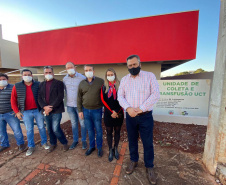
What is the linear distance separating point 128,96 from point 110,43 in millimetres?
4520

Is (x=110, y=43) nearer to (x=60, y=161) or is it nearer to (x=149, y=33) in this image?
(x=149, y=33)

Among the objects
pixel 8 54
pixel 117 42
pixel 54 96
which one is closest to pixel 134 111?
pixel 54 96

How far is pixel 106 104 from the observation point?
2.32 metres

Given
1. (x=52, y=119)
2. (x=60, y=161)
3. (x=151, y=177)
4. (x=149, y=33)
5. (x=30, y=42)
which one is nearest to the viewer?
(x=151, y=177)

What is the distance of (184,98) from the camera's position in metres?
4.55

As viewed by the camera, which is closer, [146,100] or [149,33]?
[146,100]

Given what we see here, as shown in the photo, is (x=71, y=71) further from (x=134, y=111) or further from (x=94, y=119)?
(x=134, y=111)

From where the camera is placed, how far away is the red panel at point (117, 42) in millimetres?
4934

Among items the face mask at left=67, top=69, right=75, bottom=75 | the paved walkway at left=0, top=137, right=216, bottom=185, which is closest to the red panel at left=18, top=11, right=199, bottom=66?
the face mask at left=67, top=69, right=75, bottom=75

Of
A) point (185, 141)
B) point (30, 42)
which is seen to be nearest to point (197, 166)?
point (185, 141)

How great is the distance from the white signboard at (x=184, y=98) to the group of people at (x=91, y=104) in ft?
9.93

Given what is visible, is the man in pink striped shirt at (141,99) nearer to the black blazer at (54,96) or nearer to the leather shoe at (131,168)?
the leather shoe at (131,168)

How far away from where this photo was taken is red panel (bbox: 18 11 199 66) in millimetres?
4934

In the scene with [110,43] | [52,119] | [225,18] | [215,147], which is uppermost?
[110,43]
